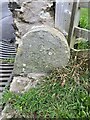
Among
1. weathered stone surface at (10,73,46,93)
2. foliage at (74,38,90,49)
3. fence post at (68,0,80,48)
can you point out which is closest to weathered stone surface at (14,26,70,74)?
weathered stone surface at (10,73,46,93)

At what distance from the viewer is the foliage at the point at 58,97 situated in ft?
8.64

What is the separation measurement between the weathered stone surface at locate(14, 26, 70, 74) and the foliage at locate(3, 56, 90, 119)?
14 centimetres

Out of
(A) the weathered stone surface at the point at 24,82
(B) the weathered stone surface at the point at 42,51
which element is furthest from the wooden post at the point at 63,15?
(A) the weathered stone surface at the point at 24,82

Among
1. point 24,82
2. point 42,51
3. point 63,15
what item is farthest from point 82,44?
point 24,82

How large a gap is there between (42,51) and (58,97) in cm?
57

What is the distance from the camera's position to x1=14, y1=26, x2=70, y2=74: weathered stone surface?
305 centimetres

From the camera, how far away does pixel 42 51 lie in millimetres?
3090

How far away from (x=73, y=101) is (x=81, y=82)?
0.28 meters

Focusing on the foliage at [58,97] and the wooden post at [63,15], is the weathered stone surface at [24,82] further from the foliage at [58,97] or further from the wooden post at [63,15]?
the wooden post at [63,15]

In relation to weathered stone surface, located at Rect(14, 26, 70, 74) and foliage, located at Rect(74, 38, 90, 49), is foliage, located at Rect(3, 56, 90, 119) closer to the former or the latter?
weathered stone surface, located at Rect(14, 26, 70, 74)

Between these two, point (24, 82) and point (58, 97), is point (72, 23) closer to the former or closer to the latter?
point (24, 82)

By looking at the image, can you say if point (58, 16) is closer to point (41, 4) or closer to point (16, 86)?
point (41, 4)

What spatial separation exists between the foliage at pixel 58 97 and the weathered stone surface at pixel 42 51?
142 mm

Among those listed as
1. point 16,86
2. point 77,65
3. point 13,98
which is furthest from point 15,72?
point 77,65
